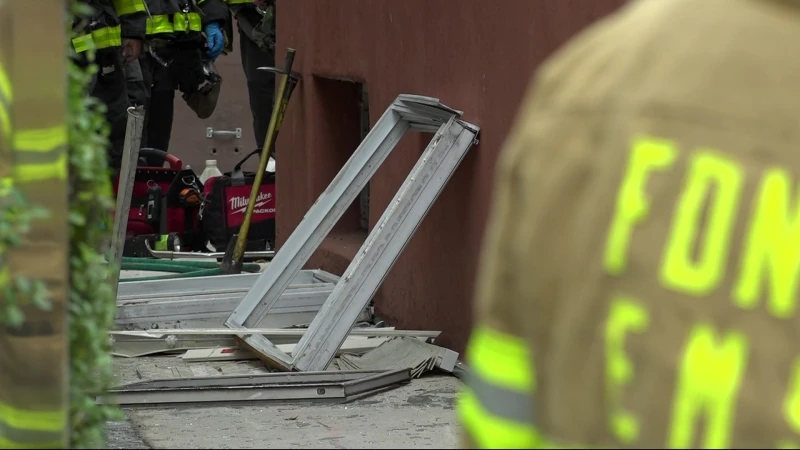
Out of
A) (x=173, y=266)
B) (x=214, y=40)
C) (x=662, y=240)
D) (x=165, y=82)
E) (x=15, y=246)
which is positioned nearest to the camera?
(x=662, y=240)

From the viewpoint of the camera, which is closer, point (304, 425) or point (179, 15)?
point (304, 425)

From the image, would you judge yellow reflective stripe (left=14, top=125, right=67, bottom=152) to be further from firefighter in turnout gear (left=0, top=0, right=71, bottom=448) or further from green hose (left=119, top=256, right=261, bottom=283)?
green hose (left=119, top=256, right=261, bottom=283)

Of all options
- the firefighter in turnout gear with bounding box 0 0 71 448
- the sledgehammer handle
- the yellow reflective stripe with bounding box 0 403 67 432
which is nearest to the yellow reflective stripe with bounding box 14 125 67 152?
the firefighter in turnout gear with bounding box 0 0 71 448

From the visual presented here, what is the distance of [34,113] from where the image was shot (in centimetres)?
240

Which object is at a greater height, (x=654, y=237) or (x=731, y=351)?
(x=654, y=237)

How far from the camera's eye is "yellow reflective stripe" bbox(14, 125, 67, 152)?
7.87 ft

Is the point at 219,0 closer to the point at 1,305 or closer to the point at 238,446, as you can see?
the point at 238,446

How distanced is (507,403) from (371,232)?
3422 millimetres

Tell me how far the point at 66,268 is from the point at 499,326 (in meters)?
1.15

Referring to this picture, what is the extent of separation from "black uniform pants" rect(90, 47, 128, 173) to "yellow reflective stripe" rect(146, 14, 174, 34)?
1481 mm

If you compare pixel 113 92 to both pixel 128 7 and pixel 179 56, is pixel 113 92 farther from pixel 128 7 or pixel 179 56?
pixel 179 56

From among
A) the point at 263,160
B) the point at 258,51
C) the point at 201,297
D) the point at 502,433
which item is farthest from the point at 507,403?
the point at 258,51

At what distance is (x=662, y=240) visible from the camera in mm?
1464

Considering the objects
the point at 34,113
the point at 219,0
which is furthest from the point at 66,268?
the point at 219,0
